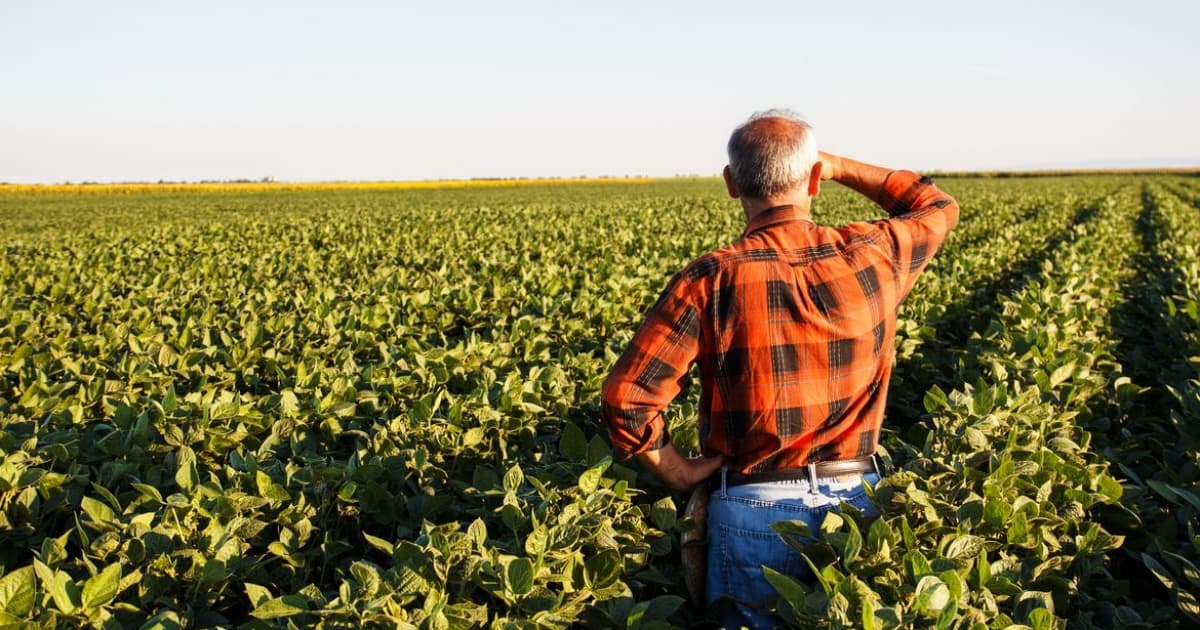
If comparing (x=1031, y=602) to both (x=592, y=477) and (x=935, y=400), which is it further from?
(x=935, y=400)

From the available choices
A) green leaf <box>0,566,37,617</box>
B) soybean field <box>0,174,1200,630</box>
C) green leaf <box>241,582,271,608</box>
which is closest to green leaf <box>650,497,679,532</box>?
soybean field <box>0,174,1200,630</box>

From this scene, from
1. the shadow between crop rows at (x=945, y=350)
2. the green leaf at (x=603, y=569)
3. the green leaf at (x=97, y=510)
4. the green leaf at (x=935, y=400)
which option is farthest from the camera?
the shadow between crop rows at (x=945, y=350)

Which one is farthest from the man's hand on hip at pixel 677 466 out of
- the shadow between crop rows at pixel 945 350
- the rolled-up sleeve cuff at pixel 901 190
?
the shadow between crop rows at pixel 945 350

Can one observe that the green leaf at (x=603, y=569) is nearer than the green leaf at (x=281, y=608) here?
No

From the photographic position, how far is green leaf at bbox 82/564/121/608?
2.09 metres

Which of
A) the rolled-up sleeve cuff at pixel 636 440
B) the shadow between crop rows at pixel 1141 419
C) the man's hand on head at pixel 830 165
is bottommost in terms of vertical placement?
the shadow between crop rows at pixel 1141 419

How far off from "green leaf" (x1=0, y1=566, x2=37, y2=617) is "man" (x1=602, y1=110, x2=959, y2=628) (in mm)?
1466

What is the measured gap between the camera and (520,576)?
204 centimetres

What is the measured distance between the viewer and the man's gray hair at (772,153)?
2.22 m

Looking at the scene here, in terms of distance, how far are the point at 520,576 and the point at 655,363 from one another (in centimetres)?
64

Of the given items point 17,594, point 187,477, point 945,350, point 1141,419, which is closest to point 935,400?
point 1141,419

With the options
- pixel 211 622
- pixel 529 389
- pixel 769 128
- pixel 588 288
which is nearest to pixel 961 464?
pixel 769 128

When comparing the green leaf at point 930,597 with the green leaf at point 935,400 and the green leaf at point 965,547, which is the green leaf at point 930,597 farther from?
the green leaf at point 935,400

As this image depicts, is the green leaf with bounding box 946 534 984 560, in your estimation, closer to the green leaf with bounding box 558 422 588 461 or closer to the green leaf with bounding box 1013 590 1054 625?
the green leaf with bounding box 1013 590 1054 625
